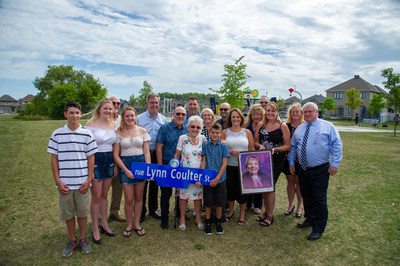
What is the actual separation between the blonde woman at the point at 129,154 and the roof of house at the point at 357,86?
7626 centimetres

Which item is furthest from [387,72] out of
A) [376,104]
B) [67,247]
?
[67,247]

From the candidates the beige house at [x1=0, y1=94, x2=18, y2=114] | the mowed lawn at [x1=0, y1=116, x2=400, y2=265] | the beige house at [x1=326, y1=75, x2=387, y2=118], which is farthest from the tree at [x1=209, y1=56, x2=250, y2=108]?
the beige house at [x1=0, y1=94, x2=18, y2=114]

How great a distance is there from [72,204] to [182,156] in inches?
76.3

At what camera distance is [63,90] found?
66.2 meters

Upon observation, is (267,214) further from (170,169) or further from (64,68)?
(64,68)

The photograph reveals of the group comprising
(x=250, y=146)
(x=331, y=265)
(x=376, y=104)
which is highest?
(x=376, y=104)

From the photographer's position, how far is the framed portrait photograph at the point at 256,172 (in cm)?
479

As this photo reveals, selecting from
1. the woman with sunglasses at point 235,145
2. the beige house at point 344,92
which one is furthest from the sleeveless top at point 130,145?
the beige house at point 344,92

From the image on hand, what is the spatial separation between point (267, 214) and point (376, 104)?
5170 centimetres

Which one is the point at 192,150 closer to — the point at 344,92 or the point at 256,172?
the point at 256,172

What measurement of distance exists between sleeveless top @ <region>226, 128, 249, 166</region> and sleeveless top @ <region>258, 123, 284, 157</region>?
44cm

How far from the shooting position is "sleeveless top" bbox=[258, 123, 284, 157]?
16.3ft

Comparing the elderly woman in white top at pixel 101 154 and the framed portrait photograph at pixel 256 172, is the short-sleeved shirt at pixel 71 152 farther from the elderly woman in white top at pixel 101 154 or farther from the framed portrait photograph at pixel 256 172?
the framed portrait photograph at pixel 256 172

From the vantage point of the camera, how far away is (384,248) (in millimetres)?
4176
